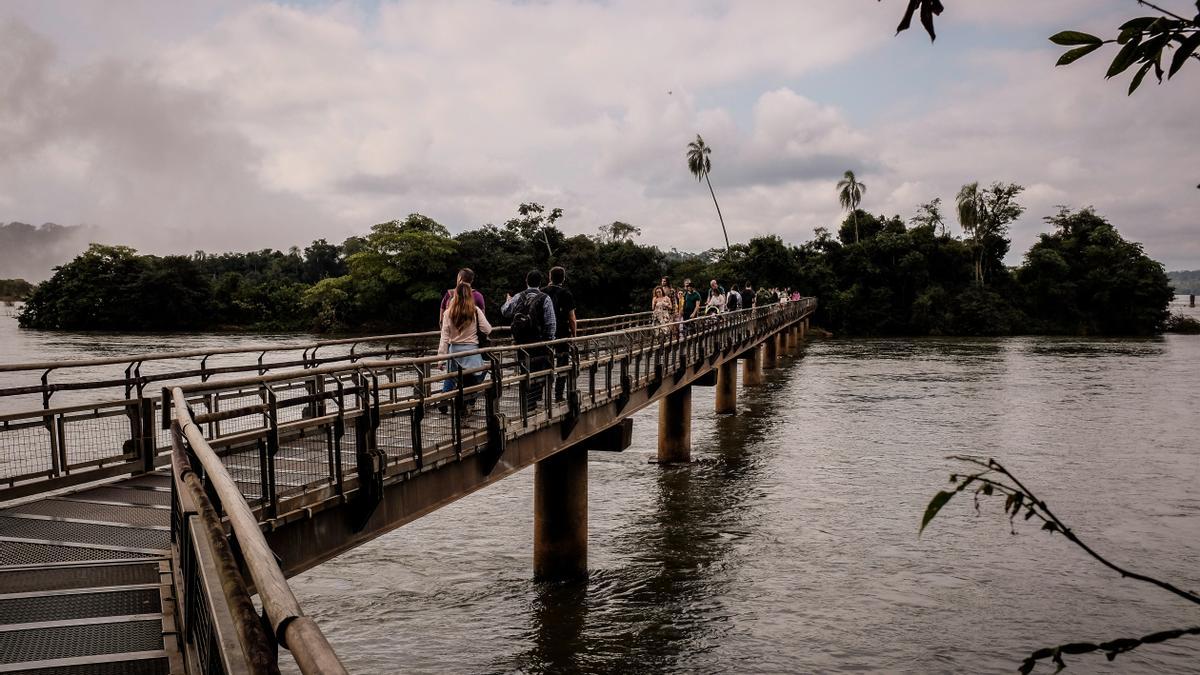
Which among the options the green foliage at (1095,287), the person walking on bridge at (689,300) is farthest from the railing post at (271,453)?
the green foliage at (1095,287)

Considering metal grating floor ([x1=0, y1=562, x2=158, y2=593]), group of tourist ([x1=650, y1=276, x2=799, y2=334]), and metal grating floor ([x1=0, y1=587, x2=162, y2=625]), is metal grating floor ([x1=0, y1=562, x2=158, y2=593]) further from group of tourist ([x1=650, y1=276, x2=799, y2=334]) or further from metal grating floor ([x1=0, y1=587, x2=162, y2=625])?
group of tourist ([x1=650, y1=276, x2=799, y2=334])

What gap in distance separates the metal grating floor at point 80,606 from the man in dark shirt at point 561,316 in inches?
310

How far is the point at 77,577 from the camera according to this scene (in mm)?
5035

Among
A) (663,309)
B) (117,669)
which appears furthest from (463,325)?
(663,309)

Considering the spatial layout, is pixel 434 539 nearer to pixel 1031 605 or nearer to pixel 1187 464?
pixel 1031 605

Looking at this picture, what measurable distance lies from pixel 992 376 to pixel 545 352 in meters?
36.0

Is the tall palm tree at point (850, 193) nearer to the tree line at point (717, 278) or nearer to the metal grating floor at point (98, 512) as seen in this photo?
the tree line at point (717, 278)

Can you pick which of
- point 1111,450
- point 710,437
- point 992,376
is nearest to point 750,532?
point 710,437

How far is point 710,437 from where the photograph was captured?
26750mm

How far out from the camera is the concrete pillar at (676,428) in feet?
71.2

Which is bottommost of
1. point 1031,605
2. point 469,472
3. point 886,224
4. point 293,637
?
point 1031,605

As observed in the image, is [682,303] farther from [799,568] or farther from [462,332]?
[462,332]

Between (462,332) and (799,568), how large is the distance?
6931mm

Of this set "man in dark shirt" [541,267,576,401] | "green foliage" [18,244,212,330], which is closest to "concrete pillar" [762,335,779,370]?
"man in dark shirt" [541,267,576,401]
